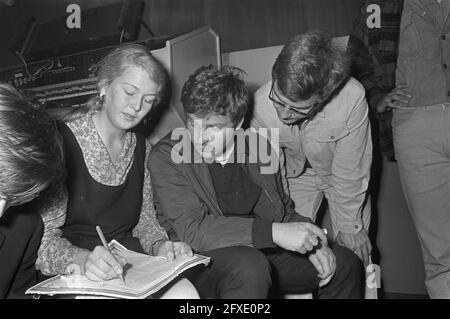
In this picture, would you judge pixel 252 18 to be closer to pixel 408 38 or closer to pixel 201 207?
pixel 408 38

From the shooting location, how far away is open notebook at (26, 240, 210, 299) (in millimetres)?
724

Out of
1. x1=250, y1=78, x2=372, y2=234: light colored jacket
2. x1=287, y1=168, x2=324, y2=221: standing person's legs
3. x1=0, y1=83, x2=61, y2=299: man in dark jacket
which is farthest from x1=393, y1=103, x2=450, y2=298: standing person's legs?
x1=0, y1=83, x2=61, y2=299: man in dark jacket

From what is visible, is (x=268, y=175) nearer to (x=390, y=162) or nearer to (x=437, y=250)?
(x=437, y=250)

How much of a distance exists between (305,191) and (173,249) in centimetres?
59

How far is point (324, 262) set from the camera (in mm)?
1016

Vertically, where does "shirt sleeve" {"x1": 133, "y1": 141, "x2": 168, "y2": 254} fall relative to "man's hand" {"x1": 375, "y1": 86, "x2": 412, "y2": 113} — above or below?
below

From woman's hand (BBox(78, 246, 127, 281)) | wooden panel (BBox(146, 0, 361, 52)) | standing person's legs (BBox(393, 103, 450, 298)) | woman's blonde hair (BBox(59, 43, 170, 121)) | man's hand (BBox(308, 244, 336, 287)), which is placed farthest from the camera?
wooden panel (BBox(146, 0, 361, 52))

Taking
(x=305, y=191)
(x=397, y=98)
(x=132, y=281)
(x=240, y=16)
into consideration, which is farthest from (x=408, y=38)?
(x=132, y=281)

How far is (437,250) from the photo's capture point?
127 centimetres

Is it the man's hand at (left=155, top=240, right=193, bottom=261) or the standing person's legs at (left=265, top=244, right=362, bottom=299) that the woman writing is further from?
the standing person's legs at (left=265, top=244, right=362, bottom=299)

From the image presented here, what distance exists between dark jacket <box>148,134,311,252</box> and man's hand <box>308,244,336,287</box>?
13 cm

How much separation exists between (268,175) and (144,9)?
1.15 metres

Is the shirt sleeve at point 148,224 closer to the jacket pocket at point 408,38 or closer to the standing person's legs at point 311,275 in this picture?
the standing person's legs at point 311,275
